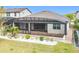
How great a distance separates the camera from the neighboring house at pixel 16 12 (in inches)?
88.5

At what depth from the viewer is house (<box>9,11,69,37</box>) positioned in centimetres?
226

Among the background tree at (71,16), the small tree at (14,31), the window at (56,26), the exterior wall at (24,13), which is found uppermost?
the exterior wall at (24,13)

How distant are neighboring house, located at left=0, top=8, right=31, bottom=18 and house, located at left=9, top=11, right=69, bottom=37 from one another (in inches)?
1.4

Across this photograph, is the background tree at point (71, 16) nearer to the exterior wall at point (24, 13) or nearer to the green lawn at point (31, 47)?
the green lawn at point (31, 47)

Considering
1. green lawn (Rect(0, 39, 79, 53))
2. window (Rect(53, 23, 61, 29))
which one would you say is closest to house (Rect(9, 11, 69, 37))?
window (Rect(53, 23, 61, 29))

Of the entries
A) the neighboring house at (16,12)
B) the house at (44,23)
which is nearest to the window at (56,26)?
the house at (44,23)

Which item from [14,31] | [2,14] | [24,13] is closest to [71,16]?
[24,13]

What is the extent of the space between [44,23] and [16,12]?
33 centimetres

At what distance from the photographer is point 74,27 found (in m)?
2.26

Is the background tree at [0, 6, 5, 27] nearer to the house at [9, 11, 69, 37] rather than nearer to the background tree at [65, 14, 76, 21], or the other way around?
the house at [9, 11, 69, 37]

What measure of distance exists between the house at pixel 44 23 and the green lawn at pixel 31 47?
134 millimetres

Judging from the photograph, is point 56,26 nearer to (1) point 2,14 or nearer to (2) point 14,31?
(2) point 14,31

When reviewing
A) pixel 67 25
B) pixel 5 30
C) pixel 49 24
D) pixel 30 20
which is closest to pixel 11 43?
pixel 5 30
